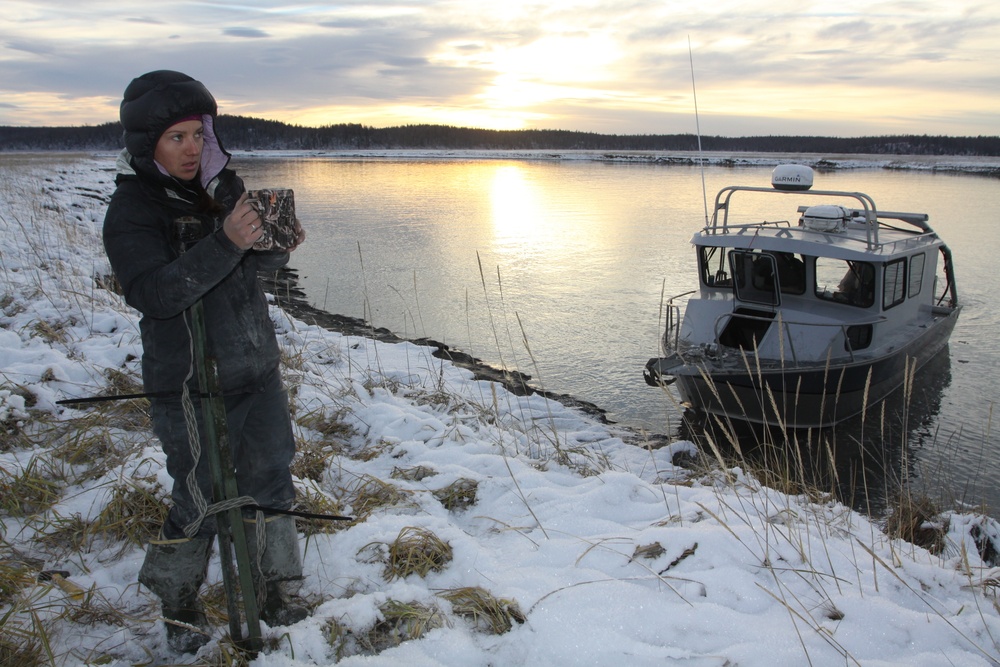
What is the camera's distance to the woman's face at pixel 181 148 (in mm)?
2084

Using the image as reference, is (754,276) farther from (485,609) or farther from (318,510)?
(485,609)

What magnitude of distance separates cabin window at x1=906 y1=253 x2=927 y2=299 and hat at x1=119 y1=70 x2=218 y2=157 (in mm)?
10281

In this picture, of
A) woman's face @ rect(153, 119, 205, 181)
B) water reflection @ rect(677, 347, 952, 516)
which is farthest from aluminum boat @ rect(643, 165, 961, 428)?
woman's face @ rect(153, 119, 205, 181)

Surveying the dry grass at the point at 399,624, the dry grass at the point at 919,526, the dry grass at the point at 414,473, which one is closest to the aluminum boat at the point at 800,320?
the dry grass at the point at 919,526

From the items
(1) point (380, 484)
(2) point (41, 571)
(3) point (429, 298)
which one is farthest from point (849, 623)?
(3) point (429, 298)

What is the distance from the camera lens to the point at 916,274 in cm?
977

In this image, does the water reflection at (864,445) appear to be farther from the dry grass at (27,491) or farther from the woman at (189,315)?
the dry grass at (27,491)

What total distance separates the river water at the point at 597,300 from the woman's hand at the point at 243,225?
3815 millimetres

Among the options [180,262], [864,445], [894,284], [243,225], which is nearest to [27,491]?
[180,262]

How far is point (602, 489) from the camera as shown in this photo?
4016 mm

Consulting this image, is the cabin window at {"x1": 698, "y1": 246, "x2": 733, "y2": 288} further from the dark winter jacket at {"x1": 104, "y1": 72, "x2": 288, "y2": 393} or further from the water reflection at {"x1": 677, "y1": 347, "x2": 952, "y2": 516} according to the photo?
the dark winter jacket at {"x1": 104, "y1": 72, "x2": 288, "y2": 393}

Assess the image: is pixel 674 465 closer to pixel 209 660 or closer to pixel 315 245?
pixel 209 660

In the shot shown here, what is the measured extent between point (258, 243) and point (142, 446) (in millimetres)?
2677

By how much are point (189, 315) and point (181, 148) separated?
1.86 feet
